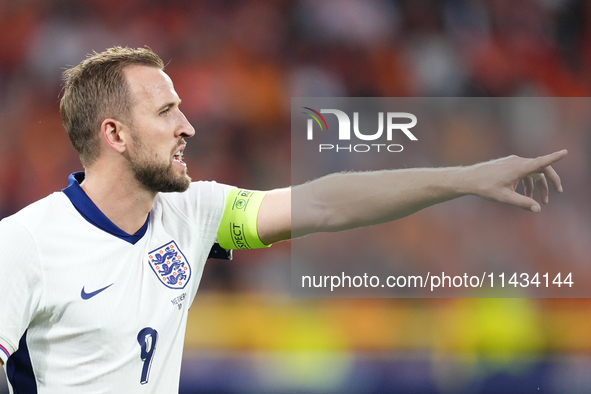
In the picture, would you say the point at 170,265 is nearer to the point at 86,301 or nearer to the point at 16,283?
the point at 86,301

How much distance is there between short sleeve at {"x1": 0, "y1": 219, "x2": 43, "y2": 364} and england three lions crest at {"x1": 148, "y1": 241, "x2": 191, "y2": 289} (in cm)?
31

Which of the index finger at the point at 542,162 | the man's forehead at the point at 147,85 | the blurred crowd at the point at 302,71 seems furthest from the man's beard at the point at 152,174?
the blurred crowd at the point at 302,71

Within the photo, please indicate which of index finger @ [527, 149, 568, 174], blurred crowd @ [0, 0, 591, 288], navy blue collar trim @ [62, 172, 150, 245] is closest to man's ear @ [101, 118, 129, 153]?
navy blue collar trim @ [62, 172, 150, 245]

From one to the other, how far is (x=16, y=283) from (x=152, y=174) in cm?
44

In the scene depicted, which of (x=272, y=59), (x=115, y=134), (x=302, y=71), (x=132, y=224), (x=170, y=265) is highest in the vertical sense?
(x=272, y=59)

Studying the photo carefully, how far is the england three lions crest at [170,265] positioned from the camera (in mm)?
1513

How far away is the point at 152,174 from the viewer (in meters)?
1.49

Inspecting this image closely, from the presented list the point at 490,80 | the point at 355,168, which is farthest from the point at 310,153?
the point at 490,80

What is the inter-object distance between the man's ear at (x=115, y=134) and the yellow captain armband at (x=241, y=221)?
34cm

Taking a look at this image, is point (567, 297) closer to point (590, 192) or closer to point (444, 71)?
point (590, 192)

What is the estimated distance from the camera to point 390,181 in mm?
1406

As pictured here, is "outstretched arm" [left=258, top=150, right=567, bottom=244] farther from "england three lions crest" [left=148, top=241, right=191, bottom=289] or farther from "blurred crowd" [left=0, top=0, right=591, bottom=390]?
"blurred crowd" [left=0, top=0, right=591, bottom=390]

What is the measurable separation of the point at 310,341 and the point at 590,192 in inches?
93.3

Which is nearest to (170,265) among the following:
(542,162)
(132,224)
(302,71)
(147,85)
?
(132,224)
